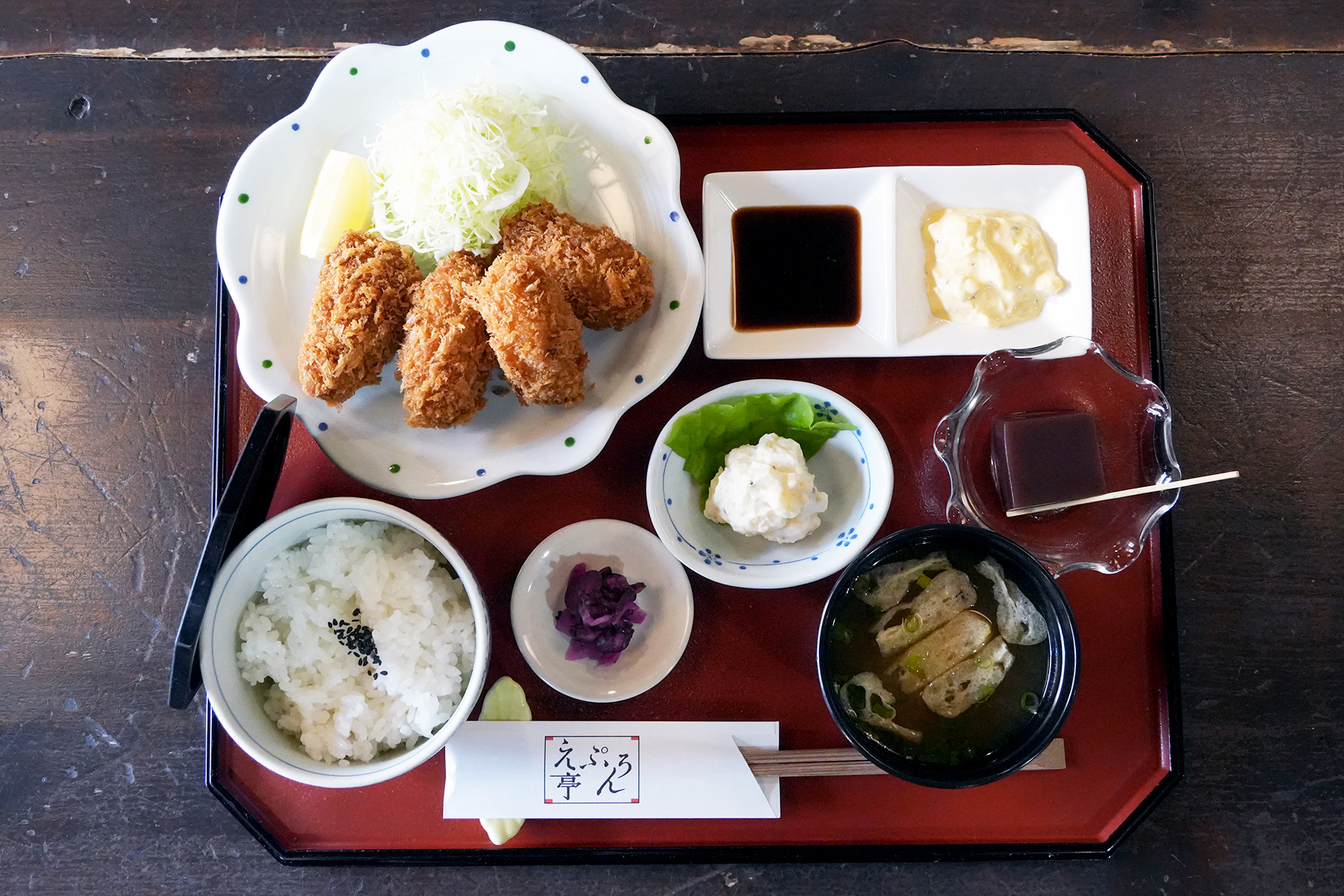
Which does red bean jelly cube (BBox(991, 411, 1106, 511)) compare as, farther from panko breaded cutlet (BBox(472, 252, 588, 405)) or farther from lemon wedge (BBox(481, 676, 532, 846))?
lemon wedge (BBox(481, 676, 532, 846))

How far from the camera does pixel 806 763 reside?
1910 millimetres

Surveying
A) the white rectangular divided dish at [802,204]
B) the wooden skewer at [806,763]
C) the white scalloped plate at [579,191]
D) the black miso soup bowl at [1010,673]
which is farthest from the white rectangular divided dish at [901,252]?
the wooden skewer at [806,763]

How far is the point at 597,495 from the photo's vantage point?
6.71ft

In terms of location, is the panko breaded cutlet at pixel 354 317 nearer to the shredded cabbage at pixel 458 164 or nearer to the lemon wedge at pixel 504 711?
the shredded cabbage at pixel 458 164

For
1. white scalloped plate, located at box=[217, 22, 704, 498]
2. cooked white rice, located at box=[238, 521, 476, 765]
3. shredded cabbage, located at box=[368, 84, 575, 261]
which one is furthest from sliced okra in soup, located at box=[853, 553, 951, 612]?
shredded cabbage, located at box=[368, 84, 575, 261]

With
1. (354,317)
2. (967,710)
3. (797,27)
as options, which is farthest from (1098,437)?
(354,317)

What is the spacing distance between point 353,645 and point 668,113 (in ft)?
4.98

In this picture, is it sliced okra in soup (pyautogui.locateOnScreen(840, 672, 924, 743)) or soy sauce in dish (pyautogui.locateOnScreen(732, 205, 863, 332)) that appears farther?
soy sauce in dish (pyautogui.locateOnScreen(732, 205, 863, 332))

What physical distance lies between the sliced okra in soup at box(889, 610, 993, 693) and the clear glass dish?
230 mm

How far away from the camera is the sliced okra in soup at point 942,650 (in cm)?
181

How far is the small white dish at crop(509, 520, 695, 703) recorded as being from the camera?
1.95 meters

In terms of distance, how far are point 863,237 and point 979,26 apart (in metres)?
0.70

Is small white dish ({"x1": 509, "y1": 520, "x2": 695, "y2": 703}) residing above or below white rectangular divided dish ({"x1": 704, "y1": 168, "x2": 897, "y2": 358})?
below

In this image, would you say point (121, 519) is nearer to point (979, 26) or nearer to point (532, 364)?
point (532, 364)
